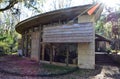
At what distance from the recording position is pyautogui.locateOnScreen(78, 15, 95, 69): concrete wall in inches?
450

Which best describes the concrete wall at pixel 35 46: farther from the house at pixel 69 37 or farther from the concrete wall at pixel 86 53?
the concrete wall at pixel 86 53

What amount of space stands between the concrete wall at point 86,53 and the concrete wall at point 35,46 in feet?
13.9

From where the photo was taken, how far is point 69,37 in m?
11.5

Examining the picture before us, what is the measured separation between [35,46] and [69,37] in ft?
15.6

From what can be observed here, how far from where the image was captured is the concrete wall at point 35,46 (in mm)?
14748

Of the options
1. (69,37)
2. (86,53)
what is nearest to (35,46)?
(69,37)

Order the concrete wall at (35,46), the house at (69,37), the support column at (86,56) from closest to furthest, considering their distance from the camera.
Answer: the house at (69,37), the support column at (86,56), the concrete wall at (35,46)

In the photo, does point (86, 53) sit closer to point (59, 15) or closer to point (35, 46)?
point (59, 15)

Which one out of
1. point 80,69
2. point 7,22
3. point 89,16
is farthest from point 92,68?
point 7,22

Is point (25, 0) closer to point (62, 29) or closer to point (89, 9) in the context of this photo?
point (62, 29)

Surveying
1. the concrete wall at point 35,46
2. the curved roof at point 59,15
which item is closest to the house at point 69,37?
the curved roof at point 59,15

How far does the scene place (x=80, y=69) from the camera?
11.3 metres

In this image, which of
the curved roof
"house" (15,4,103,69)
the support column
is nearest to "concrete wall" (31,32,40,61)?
"house" (15,4,103,69)

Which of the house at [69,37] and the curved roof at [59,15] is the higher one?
the curved roof at [59,15]
